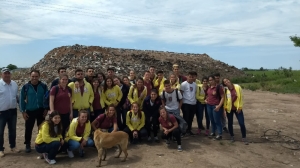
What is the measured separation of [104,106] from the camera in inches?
267

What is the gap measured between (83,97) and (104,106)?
2.44ft

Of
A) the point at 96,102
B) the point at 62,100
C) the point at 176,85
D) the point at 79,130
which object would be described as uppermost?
the point at 176,85

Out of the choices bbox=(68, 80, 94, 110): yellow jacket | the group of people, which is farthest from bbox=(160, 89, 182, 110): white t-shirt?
bbox=(68, 80, 94, 110): yellow jacket

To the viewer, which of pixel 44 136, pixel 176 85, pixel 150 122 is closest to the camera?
pixel 44 136

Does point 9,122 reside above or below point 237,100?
below

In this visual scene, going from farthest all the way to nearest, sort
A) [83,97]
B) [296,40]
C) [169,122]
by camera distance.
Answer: [296,40], [169,122], [83,97]

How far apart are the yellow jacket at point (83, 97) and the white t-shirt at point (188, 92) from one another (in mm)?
2470

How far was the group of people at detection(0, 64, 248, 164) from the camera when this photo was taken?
5.79 meters

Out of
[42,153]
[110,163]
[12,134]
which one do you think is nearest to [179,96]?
[110,163]

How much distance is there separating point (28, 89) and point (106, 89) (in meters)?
1.84

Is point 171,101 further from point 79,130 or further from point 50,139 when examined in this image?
point 50,139

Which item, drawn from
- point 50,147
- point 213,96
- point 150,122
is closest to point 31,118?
point 50,147

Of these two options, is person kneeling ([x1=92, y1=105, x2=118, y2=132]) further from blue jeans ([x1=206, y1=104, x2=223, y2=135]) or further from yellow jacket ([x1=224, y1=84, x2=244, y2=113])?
yellow jacket ([x1=224, y1=84, x2=244, y2=113])

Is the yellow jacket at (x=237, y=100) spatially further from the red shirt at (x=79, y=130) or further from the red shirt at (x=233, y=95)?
the red shirt at (x=79, y=130)
